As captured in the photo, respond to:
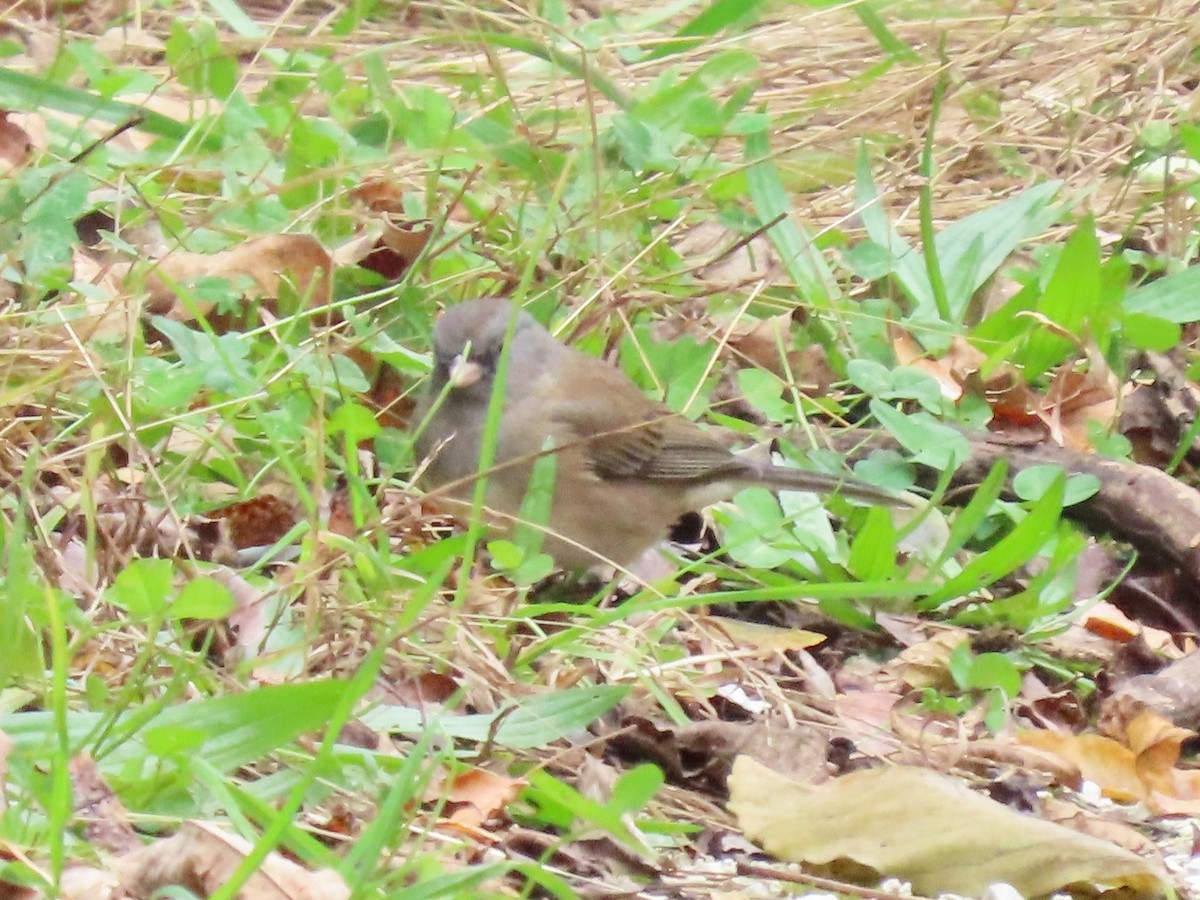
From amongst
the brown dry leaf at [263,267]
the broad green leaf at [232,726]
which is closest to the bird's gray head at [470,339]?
the brown dry leaf at [263,267]

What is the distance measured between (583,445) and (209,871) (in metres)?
1.47

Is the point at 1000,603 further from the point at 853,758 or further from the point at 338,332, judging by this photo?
the point at 338,332

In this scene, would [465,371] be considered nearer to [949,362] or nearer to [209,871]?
[949,362]

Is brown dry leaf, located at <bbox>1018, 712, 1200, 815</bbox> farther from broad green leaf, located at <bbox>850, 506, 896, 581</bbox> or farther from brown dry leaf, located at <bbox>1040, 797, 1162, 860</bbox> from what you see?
broad green leaf, located at <bbox>850, 506, 896, 581</bbox>

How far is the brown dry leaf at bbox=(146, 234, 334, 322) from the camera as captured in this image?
294 centimetres

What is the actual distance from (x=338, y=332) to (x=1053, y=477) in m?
1.25

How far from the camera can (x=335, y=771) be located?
5.49 feet

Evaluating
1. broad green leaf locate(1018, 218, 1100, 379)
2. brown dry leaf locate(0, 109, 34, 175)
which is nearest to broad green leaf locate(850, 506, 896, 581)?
broad green leaf locate(1018, 218, 1100, 379)

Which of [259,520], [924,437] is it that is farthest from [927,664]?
[259,520]

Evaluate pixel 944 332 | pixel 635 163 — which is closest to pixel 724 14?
pixel 635 163

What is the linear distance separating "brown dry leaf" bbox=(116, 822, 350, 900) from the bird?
1301mm

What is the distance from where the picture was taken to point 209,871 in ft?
4.78

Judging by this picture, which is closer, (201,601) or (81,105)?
(201,601)

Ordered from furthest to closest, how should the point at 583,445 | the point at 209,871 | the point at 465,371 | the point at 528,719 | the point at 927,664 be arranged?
the point at 583,445 < the point at 465,371 < the point at 927,664 < the point at 528,719 < the point at 209,871
